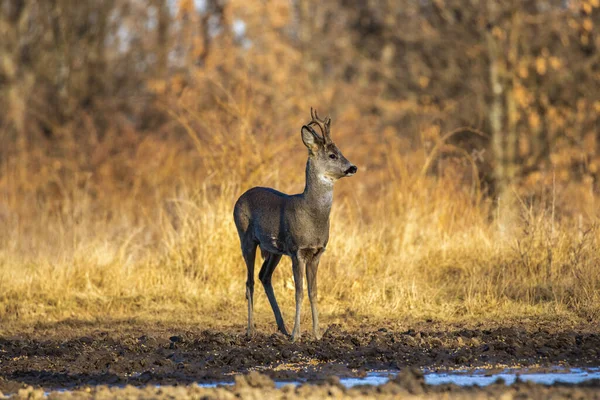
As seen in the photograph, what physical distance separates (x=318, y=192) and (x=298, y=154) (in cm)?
653

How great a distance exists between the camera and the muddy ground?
303 inches

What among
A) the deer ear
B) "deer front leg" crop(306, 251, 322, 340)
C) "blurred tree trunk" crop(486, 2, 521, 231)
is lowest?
"deer front leg" crop(306, 251, 322, 340)

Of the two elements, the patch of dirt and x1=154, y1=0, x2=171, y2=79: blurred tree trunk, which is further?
x1=154, y1=0, x2=171, y2=79: blurred tree trunk

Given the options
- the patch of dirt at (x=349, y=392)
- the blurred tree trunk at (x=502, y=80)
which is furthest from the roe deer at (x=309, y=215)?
the blurred tree trunk at (x=502, y=80)

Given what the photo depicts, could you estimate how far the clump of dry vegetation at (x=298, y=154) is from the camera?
11.9 meters

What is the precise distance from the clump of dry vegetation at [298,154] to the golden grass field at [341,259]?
0.03 m

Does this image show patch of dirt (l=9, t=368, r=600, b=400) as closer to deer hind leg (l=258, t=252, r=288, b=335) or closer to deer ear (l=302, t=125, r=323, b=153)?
deer ear (l=302, t=125, r=323, b=153)

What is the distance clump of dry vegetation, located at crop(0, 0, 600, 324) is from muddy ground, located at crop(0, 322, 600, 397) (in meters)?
1.73

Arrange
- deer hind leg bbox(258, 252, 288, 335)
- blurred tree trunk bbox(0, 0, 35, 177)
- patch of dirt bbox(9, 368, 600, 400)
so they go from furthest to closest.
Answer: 1. blurred tree trunk bbox(0, 0, 35, 177)
2. deer hind leg bbox(258, 252, 288, 335)
3. patch of dirt bbox(9, 368, 600, 400)

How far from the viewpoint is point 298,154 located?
52.0ft

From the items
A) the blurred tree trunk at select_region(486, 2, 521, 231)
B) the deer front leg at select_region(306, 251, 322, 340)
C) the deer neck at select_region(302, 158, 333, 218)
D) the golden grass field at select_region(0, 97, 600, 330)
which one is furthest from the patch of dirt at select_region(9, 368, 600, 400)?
the blurred tree trunk at select_region(486, 2, 521, 231)

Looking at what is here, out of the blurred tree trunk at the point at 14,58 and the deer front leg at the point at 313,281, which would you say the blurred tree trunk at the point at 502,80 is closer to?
the deer front leg at the point at 313,281

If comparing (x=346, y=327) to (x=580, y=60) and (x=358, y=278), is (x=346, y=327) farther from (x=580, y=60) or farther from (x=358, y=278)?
(x=580, y=60)

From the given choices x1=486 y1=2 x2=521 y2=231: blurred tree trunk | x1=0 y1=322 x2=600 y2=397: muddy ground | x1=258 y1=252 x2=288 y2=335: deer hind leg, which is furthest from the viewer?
x1=486 y1=2 x2=521 y2=231: blurred tree trunk
